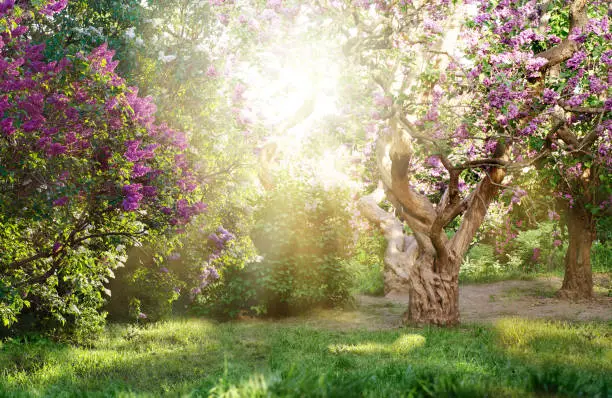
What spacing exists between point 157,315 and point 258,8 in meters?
7.14

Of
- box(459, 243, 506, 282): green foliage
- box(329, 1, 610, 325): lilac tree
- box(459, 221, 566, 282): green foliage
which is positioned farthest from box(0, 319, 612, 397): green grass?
box(459, 221, 566, 282): green foliage

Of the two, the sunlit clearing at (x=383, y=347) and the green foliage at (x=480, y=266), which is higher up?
the green foliage at (x=480, y=266)

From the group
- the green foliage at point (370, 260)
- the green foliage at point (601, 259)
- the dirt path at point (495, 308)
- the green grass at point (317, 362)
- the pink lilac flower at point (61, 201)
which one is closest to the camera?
the green grass at point (317, 362)

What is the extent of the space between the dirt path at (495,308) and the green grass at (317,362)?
180 centimetres

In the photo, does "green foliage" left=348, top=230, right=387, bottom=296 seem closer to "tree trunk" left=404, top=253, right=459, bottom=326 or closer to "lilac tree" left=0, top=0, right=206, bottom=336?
"tree trunk" left=404, top=253, right=459, bottom=326

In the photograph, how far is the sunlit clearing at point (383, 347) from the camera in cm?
792

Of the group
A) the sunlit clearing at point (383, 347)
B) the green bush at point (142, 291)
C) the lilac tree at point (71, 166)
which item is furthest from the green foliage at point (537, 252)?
the lilac tree at point (71, 166)

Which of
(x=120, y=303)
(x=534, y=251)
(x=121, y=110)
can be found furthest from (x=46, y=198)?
(x=534, y=251)

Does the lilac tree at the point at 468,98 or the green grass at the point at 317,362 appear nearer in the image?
the green grass at the point at 317,362

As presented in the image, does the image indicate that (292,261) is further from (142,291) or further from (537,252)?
(537,252)

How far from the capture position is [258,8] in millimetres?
12180

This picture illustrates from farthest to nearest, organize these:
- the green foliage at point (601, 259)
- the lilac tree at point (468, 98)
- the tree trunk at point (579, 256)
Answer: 1. the green foliage at point (601, 259)
2. the tree trunk at point (579, 256)
3. the lilac tree at point (468, 98)

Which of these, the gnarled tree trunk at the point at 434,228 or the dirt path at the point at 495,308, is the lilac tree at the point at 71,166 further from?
the dirt path at the point at 495,308

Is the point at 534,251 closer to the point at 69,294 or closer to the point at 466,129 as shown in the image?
the point at 466,129
